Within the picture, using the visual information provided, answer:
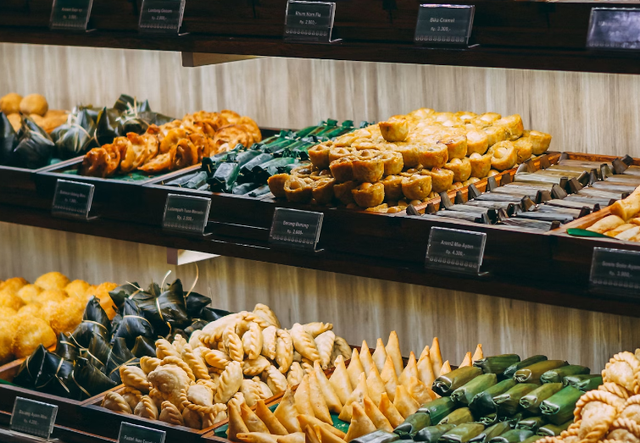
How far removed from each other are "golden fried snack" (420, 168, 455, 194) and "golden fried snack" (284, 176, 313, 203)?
290 millimetres

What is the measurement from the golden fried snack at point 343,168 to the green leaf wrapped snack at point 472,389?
0.57m

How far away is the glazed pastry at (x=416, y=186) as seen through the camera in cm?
222

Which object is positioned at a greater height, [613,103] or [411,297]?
[613,103]

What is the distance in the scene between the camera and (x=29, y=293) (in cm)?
326

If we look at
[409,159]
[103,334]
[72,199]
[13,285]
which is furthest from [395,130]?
[13,285]

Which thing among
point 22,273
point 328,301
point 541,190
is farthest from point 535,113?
point 22,273

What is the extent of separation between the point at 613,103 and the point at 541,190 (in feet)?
1.54

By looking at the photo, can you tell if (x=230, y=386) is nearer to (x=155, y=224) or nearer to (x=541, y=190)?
(x=155, y=224)

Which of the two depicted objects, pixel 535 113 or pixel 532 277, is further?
pixel 535 113

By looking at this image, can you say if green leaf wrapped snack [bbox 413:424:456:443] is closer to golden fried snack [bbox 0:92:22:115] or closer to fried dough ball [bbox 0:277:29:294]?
fried dough ball [bbox 0:277:29:294]

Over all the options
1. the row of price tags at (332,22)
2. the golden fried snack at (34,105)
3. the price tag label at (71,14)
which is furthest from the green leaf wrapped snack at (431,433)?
the golden fried snack at (34,105)

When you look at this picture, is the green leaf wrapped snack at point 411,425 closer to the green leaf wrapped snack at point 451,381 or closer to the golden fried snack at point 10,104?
the green leaf wrapped snack at point 451,381

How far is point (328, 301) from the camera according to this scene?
2988mm

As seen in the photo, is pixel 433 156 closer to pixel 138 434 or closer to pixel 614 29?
pixel 614 29
